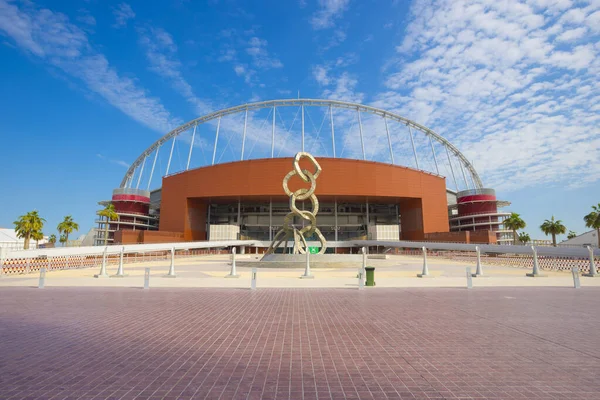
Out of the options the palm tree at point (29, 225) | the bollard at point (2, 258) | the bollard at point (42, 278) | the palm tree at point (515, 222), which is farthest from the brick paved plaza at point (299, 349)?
the palm tree at point (515, 222)

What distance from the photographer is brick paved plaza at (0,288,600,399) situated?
160 inches

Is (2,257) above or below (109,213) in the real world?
below

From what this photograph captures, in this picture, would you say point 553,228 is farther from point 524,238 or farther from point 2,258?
point 2,258

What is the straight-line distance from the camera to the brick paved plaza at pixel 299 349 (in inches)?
160

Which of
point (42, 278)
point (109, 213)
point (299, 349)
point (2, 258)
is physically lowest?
point (299, 349)

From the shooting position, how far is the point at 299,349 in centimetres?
570

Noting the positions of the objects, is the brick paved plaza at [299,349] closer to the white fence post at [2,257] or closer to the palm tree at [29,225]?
the white fence post at [2,257]

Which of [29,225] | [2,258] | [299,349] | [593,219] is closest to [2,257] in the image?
[2,258]

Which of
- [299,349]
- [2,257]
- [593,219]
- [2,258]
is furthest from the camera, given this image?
[593,219]

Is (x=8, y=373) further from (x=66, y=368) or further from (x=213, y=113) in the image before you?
(x=213, y=113)

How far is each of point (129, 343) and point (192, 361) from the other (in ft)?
5.41

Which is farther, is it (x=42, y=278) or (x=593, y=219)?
(x=593, y=219)

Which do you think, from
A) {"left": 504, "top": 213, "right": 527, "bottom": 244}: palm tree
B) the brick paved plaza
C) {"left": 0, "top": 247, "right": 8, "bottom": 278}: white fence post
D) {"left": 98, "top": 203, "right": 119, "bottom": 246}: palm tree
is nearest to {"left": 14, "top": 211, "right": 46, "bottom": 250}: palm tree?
{"left": 98, "top": 203, "right": 119, "bottom": 246}: palm tree

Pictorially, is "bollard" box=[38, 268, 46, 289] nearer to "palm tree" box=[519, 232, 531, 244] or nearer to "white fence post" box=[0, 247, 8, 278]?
"white fence post" box=[0, 247, 8, 278]
